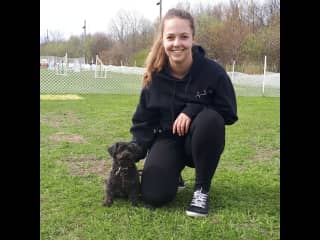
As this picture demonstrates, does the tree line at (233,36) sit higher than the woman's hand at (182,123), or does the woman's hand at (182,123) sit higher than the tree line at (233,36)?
the tree line at (233,36)

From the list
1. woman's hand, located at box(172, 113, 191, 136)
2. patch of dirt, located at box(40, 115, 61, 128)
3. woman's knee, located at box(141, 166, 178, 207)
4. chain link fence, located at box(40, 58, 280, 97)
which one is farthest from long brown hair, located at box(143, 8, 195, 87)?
chain link fence, located at box(40, 58, 280, 97)

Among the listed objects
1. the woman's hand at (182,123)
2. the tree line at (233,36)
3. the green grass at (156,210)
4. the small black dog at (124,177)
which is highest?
the tree line at (233,36)

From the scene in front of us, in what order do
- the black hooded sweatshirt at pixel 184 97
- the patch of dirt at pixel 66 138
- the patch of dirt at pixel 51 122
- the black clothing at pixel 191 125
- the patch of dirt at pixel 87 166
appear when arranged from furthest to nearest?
the patch of dirt at pixel 51 122 < the patch of dirt at pixel 66 138 < the patch of dirt at pixel 87 166 < the black hooded sweatshirt at pixel 184 97 < the black clothing at pixel 191 125

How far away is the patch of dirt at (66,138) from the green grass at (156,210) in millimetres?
12

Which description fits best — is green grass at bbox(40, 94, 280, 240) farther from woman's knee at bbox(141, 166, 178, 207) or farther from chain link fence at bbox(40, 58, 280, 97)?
chain link fence at bbox(40, 58, 280, 97)

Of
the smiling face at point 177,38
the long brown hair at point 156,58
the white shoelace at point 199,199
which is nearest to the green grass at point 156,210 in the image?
the white shoelace at point 199,199

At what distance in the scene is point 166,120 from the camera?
3305 mm

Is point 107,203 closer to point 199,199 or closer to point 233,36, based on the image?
point 199,199

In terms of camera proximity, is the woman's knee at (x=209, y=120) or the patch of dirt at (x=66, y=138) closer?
the woman's knee at (x=209, y=120)

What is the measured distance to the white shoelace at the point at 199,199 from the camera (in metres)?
2.96

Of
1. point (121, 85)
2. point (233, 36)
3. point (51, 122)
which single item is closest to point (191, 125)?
point (51, 122)

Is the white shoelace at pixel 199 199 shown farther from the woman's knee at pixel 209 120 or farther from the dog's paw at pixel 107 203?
the dog's paw at pixel 107 203
